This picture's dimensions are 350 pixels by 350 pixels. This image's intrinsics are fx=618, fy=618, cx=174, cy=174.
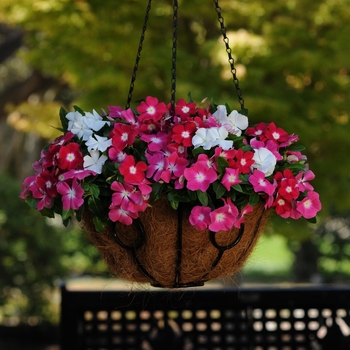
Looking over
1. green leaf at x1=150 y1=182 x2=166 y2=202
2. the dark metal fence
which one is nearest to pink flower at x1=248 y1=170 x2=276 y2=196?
green leaf at x1=150 y1=182 x2=166 y2=202

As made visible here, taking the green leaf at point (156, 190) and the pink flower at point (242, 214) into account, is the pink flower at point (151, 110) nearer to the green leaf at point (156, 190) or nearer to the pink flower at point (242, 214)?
the green leaf at point (156, 190)

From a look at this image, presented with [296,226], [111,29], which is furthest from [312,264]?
[111,29]

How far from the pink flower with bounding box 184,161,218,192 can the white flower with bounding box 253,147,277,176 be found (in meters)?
0.13

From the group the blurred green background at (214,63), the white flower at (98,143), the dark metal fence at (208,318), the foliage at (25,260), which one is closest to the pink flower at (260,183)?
the white flower at (98,143)

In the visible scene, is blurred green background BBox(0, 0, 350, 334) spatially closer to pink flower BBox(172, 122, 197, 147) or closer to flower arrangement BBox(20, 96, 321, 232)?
flower arrangement BBox(20, 96, 321, 232)

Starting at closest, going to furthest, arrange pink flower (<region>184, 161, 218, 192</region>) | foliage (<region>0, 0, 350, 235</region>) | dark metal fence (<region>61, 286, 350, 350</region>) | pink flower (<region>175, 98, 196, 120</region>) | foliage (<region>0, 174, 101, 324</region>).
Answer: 1. pink flower (<region>184, 161, 218, 192</region>)
2. pink flower (<region>175, 98, 196, 120</region>)
3. dark metal fence (<region>61, 286, 350, 350</region>)
4. foliage (<region>0, 0, 350, 235</region>)
5. foliage (<region>0, 174, 101, 324</region>)

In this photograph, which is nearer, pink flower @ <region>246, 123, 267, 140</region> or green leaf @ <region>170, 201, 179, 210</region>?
green leaf @ <region>170, 201, 179, 210</region>

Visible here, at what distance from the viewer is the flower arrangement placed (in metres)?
1.40

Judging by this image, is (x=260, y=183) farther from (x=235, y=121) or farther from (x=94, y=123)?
(x=94, y=123)

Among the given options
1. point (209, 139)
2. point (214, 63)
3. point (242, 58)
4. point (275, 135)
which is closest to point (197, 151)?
point (209, 139)

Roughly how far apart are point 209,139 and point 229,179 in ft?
0.36

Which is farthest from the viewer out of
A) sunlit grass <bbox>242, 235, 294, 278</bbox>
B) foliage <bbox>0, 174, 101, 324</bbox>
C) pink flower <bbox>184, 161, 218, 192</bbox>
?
sunlit grass <bbox>242, 235, 294, 278</bbox>

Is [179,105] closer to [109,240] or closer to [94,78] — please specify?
[109,240]

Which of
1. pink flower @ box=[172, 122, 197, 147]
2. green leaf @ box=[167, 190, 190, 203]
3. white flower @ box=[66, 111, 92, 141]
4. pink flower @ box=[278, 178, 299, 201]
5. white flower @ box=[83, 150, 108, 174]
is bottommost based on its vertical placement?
pink flower @ box=[278, 178, 299, 201]
